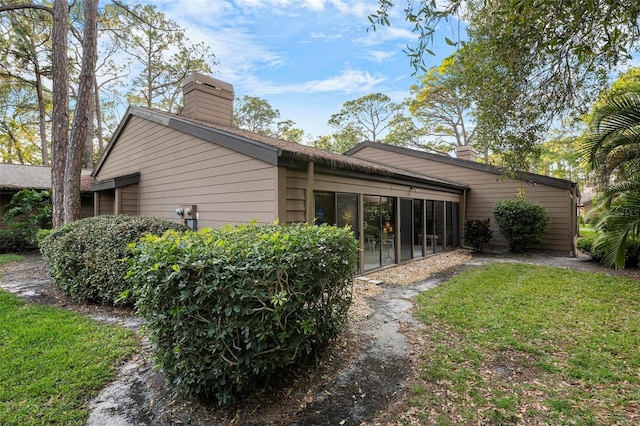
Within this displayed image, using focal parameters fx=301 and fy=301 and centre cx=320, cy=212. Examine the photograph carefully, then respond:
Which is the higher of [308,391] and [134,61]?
[134,61]

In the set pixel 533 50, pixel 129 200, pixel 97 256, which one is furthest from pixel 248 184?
pixel 129 200

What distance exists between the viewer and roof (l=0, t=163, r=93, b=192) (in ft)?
38.4

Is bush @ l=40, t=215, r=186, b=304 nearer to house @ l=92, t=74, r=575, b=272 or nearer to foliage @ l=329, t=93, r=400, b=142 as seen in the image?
house @ l=92, t=74, r=575, b=272

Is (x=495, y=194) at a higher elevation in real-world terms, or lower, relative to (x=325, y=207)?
higher

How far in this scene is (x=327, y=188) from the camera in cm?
609

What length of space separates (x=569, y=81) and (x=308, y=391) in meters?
4.89

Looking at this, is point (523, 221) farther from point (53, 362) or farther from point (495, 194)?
point (53, 362)

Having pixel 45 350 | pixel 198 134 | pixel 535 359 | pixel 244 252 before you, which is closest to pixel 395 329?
pixel 535 359

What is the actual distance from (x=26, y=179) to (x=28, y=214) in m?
2.55

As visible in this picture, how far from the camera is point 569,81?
393cm

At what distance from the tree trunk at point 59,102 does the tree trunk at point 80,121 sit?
68cm

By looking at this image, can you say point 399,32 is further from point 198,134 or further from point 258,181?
point 198,134

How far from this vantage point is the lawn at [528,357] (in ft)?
8.27

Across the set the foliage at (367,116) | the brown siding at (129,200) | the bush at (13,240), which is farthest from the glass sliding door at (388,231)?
the foliage at (367,116)
